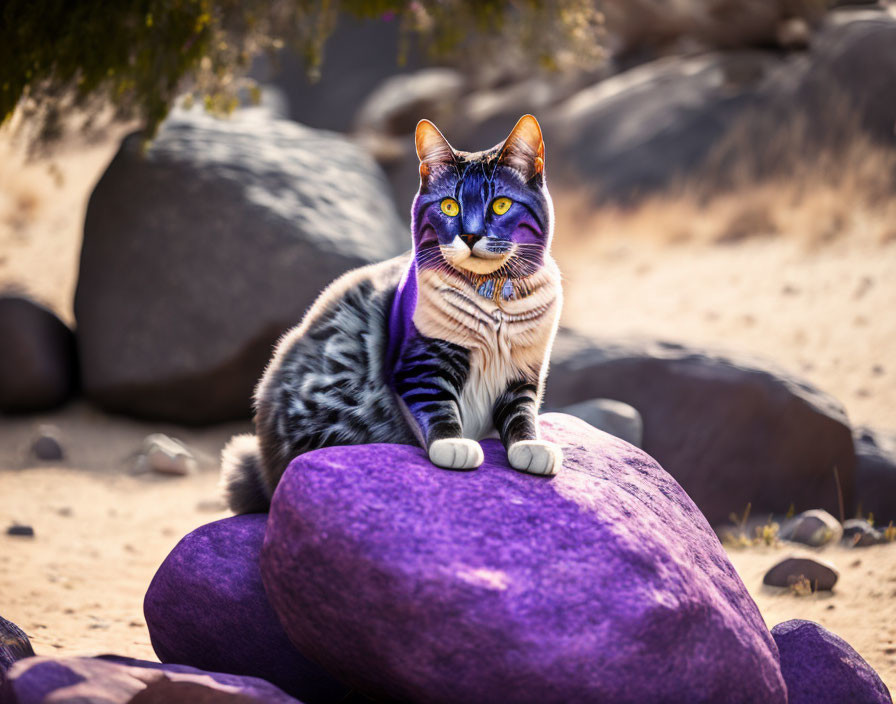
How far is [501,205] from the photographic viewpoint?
2.84 metres

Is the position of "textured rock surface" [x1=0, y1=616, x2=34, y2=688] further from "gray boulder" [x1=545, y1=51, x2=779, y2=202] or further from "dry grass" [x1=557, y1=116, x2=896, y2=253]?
"gray boulder" [x1=545, y1=51, x2=779, y2=202]

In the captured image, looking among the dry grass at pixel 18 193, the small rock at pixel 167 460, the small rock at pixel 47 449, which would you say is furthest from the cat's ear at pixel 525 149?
the dry grass at pixel 18 193

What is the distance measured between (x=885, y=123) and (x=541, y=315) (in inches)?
390

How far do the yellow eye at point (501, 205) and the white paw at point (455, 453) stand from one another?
0.73 m

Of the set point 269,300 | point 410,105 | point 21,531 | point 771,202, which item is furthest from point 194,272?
point 410,105

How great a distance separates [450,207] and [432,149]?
0.83 ft

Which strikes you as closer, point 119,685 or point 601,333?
point 119,685

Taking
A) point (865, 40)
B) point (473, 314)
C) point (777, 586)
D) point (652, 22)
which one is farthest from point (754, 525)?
point (652, 22)

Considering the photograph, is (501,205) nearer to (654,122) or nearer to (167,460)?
(167,460)

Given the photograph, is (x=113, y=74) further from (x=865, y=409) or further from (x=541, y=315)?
(x=865, y=409)

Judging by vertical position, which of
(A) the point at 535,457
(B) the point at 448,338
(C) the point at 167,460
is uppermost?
(B) the point at 448,338

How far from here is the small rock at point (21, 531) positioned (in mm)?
4812

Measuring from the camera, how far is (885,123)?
36.4ft

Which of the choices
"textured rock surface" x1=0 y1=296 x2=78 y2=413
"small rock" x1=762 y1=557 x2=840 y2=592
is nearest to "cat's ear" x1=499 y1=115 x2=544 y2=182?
"small rock" x1=762 y1=557 x2=840 y2=592
